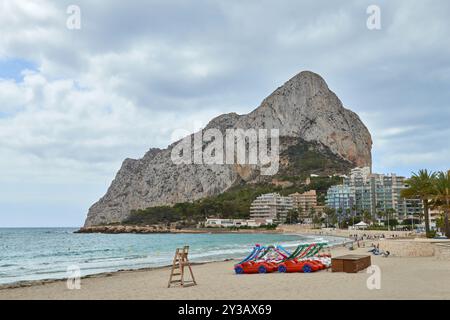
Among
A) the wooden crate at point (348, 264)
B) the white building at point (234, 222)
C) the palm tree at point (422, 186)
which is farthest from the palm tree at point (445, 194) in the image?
the white building at point (234, 222)

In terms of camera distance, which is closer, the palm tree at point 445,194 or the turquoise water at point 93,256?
the turquoise water at point 93,256

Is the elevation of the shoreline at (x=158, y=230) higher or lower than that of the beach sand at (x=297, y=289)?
lower

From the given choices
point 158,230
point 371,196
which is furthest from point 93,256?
point 371,196

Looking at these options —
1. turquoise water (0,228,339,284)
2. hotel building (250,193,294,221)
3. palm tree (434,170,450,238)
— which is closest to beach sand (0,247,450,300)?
turquoise water (0,228,339,284)

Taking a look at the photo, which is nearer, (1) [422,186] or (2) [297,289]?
(2) [297,289]

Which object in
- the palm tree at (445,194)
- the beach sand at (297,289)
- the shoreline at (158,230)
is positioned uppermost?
the palm tree at (445,194)

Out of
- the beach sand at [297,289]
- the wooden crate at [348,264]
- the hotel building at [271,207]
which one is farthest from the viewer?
the hotel building at [271,207]

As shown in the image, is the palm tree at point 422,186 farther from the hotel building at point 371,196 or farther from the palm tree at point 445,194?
the hotel building at point 371,196

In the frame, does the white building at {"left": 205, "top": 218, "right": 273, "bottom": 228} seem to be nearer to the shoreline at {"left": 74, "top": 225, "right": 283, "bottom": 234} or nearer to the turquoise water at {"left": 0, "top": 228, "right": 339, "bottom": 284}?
the shoreline at {"left": 74, "top": 225, "right": 283, "bottom": 234}

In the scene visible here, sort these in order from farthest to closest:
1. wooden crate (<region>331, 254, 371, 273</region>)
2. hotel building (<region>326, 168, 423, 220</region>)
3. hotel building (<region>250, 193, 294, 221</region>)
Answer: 1. hotel building (<region>250, 193, 294, 221</region>)
2. hotel building (<region>326, 168, 423, 220</region>)
3. wooden crate (<region>331, 254, 371, 273</region>)

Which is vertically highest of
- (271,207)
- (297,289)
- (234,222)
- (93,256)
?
(271,207)

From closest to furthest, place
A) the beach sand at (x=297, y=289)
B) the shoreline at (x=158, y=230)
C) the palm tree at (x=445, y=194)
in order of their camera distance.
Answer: the beach sand at (x=297, y=289) → the palm tree at (x=445, y=194) → the shoreline at (x=158, y=230)

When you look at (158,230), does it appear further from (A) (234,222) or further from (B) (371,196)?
(B) (371,196)
